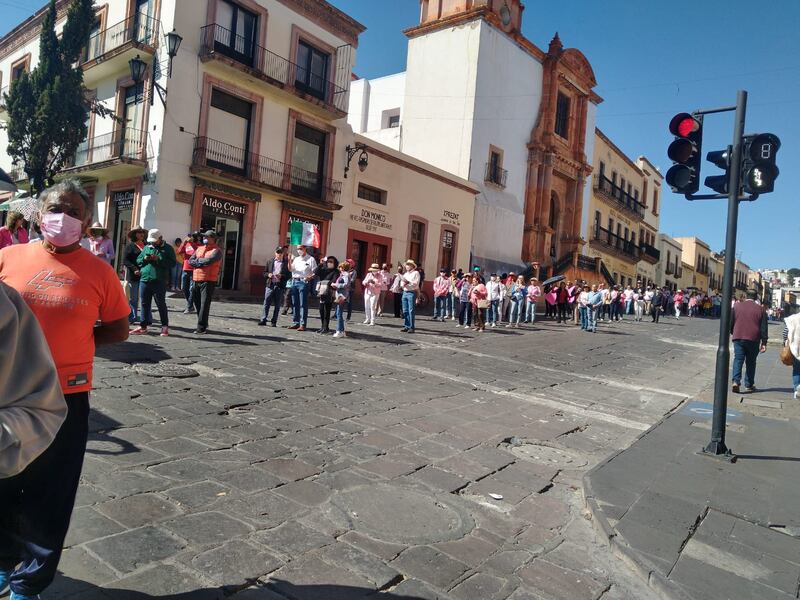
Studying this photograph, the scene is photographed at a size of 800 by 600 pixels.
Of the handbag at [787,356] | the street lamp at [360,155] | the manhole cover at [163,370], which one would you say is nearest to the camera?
the manhole cover at [163,370]

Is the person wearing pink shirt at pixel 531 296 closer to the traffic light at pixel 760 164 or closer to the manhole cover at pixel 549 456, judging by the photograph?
the traffic light at pixel 760 164

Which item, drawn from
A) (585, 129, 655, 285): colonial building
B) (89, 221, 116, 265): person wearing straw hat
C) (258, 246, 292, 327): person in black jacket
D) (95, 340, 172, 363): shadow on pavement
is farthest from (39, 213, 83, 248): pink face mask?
(585, 129, 655, 285): colonial building

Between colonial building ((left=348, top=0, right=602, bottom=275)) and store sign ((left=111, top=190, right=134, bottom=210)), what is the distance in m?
14.2

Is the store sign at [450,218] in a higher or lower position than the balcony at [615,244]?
lower

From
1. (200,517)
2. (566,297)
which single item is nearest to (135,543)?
(200,517)

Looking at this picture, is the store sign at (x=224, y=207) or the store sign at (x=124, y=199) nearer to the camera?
the store sign at (x=224, y=207)

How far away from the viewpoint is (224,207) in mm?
18719

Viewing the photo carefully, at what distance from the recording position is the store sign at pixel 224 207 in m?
18.3

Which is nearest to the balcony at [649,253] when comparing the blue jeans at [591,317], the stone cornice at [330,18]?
the blue jeans at [591,317]

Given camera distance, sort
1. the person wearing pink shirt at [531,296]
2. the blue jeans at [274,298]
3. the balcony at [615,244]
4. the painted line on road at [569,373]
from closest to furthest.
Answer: the painted line on road at [569,373] → the blue jeans at [274,298] → the person wearing pink shirt at [531,296] → the balcony at [615,244]

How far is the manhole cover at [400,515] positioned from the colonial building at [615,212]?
36710 mm

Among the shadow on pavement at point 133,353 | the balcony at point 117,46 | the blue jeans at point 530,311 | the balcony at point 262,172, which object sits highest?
the balcony at point 117,46

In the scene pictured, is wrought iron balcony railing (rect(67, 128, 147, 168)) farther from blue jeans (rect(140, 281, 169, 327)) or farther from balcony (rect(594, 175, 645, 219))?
balcony (rect(594, 175, 645, 219))

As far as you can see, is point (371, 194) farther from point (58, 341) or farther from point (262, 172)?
point (58, 341)
